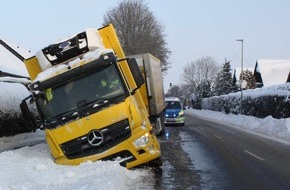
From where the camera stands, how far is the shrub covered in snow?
99.8 ft

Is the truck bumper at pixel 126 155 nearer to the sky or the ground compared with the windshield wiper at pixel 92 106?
nearer to the ground

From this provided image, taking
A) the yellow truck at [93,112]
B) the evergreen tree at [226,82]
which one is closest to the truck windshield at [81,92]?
the yellow truck at [93,112]

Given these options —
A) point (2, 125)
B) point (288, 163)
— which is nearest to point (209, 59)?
point (2, 125)

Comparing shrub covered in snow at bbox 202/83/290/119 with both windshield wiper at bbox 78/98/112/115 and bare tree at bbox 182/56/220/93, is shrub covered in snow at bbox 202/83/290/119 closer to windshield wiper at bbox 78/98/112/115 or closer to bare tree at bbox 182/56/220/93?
windshield wiper at bbox 78/98/112/115

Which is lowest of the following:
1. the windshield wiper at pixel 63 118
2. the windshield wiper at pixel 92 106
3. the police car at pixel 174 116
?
the police car at pixel 174 116

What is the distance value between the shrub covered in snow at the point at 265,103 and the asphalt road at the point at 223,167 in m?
13.4

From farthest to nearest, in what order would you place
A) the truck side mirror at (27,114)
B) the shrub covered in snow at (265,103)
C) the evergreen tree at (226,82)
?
the evergreen tree at (226,82) < the shrub covered in snow at (265,103) < the truck side mirror at (27,114)

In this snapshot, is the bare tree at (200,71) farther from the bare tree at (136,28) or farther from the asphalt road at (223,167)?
the asphalt road at (223,167)

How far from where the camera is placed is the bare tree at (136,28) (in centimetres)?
5894

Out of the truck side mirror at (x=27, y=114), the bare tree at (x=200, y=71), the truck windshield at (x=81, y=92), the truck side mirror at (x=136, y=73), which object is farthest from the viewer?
the bare tree at (x=200, y=71)

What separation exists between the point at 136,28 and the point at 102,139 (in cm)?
5054

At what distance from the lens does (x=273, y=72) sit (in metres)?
77.0

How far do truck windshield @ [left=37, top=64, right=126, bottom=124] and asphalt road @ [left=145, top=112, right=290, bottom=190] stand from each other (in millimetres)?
2203

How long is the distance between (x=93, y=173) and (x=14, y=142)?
13958mm
